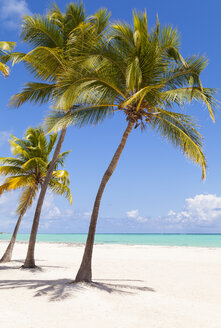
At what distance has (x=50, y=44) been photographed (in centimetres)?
1181

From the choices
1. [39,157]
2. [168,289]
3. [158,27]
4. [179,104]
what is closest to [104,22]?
[158,27]

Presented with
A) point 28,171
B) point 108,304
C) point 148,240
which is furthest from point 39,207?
point 148,240

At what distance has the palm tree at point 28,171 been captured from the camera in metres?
13.9

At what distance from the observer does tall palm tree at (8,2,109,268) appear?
35.6 ft

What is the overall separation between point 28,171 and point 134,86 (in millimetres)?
7950

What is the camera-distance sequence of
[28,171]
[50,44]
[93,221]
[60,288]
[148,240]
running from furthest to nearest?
[148,240]
[28,171]
[50,44]
[93,221]
[60,288]

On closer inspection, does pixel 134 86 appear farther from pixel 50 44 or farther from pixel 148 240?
pixel 148 240

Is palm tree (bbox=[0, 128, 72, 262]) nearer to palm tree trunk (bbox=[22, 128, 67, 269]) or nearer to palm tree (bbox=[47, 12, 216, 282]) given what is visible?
palm tree trunk (bbox=[22, 128, 67, 269])

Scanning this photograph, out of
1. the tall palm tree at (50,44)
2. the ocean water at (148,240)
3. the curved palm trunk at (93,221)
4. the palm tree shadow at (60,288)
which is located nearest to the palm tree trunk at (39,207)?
the tall palm tree at (50,44)

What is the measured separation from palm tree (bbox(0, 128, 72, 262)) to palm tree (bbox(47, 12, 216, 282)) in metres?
5.43

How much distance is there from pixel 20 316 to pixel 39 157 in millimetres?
9745

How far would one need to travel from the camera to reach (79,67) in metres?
8.84

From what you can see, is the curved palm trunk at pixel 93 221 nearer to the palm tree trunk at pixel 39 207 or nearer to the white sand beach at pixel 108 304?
the white sand beach at pixel 108 304

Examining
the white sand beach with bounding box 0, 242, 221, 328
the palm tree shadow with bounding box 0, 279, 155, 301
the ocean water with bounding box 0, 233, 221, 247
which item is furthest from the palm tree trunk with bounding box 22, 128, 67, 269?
the ocean water with bounding box 0, 233, 221, 247
